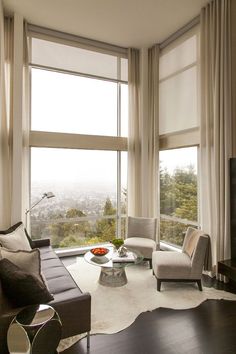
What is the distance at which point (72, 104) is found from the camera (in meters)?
→ 5.58

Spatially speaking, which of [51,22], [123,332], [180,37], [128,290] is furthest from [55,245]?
[180,37]

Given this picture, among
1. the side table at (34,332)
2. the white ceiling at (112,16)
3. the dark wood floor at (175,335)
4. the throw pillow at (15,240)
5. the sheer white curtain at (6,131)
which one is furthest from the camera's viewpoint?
the sheer white curtain at (6,131)

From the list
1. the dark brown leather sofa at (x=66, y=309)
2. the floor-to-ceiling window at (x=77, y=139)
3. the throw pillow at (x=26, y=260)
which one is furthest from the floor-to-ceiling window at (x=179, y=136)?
the throw pillow at (x=26, y=260)

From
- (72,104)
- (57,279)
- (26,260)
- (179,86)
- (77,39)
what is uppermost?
(77,39)

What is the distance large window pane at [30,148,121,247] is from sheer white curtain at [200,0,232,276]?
239 centimetres

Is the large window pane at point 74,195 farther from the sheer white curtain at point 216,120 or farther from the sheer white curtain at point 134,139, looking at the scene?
the sheer white curtain at point 216,120

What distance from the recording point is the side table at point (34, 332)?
6.34ft

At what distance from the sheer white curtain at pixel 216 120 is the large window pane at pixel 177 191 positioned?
0.56 m

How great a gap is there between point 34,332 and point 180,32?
592 cm

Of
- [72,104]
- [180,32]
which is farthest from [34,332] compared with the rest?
[180,32]

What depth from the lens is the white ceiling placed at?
14.5 ft

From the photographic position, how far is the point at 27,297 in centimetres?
224

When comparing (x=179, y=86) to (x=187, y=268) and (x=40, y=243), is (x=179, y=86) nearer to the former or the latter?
(x=187, y=268)

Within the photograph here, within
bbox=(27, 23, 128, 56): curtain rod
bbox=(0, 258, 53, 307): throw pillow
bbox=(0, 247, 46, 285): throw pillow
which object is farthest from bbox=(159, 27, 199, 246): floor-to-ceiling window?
bbox=(0, 258, 53, 307): throw pillow
